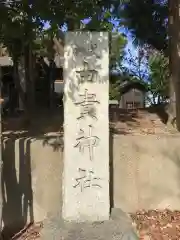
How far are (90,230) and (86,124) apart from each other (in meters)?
1.21

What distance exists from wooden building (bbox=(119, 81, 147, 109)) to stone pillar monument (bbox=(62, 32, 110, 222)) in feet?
50.3

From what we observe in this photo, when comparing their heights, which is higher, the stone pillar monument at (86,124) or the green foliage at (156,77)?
the green foliage at (156,77)

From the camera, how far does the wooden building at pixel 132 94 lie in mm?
19766

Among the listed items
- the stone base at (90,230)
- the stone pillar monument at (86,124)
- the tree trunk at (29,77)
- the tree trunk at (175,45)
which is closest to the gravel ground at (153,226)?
the stone base at (90,230)

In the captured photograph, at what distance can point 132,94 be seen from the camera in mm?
20000

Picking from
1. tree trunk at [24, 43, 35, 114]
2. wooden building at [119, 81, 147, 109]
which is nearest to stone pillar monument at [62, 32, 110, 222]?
tree trunk at [24, 43, 35, 114]

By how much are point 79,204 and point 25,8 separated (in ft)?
8.29

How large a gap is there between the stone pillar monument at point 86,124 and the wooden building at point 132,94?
1532 cm

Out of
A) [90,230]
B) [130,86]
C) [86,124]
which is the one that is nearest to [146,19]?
[86,124]

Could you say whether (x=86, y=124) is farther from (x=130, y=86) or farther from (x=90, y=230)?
(x=130, y=86)

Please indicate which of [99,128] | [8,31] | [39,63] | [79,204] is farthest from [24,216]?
[39,63]

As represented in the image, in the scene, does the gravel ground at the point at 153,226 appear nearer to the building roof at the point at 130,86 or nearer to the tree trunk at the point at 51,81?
the tree trunk at the point at 51,81

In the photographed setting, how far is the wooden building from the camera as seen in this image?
1977 centimetres

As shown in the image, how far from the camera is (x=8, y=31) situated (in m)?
4.67
